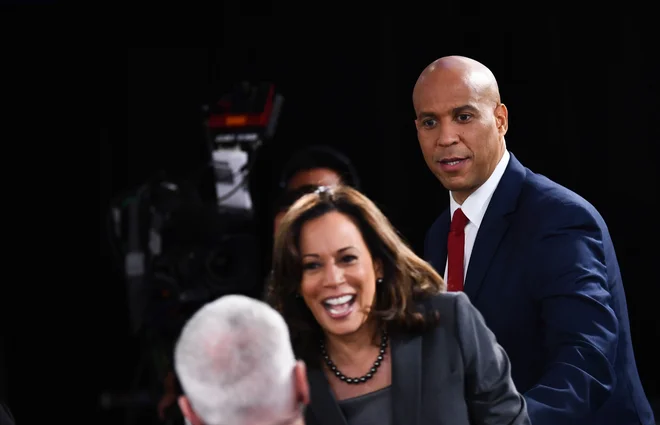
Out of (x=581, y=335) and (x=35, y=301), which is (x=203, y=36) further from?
(x=581, y=335)

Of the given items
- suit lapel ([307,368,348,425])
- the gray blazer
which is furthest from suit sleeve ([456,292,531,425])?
suit lapel ([307,368,348,425])

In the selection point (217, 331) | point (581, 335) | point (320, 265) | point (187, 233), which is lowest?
point (187, 233)

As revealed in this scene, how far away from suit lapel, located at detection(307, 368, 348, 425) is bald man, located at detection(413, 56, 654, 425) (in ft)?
1.35

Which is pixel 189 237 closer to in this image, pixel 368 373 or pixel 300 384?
pixel 368 373

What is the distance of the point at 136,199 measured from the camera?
12.7 feet

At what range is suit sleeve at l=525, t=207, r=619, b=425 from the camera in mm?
2068

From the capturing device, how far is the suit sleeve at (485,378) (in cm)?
191

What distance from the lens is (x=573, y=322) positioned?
2113 mm

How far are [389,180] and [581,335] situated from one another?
2323 mm

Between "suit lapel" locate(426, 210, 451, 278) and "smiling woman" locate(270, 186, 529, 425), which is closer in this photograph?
"smiling woman" locate(270, 186, 529, 425)

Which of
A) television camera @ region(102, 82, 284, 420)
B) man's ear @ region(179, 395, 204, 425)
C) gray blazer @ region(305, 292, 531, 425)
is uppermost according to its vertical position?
man's ear @ region(179, 395, 204, 425)

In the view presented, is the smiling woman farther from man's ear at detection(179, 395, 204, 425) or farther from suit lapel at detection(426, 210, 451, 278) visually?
man's ear at detection(179, 395, 204, 425)

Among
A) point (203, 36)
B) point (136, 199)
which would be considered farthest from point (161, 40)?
point (136, 199)

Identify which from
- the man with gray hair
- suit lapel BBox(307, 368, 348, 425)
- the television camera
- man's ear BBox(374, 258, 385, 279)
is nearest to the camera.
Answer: the man with gray hair
